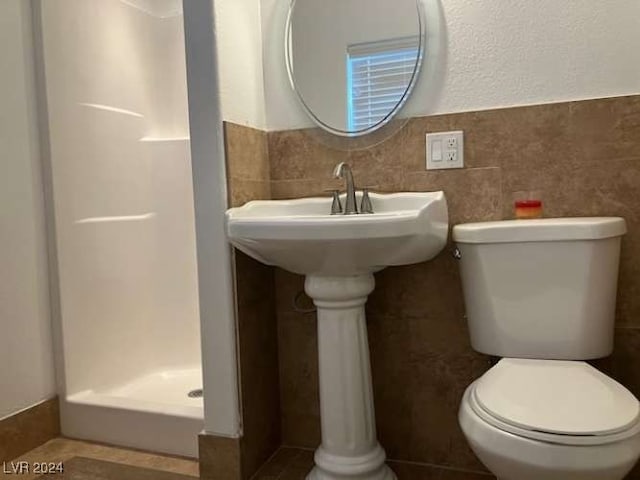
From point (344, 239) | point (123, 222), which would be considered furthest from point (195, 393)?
point (344, 239)

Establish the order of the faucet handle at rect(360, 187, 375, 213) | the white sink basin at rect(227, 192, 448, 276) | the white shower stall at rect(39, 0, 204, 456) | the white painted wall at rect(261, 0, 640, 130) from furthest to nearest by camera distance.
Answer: the white shower stall at rect(39, 0, 204, 456) < the faucet handle at rect(360, 187, 375, 213) < the white painted wall at rect(261, 0, 640, 130) < the white sink basin at rect(227, 192, 448, 276)

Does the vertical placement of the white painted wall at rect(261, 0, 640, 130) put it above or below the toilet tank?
above

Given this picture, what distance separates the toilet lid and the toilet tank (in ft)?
0.31

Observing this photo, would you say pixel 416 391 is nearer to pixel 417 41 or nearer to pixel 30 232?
pixel 417 41

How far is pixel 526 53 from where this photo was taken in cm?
155

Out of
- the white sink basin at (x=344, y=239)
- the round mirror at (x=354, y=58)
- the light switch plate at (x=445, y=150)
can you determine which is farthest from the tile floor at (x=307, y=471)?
the round mirror at (x=354, y=58)

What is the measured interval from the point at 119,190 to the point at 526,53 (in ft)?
5.46

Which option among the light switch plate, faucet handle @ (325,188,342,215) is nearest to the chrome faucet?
faucet handle @ (325,188,342,215)

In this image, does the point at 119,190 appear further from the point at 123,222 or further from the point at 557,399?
the point at 557,399

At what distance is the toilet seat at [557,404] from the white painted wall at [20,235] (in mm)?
1551

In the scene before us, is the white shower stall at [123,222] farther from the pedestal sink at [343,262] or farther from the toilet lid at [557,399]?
the toilet lid at [557,399]

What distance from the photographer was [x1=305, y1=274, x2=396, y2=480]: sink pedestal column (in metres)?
1.48

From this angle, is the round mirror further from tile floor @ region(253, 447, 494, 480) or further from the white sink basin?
tile floor @ region(253, 447, 494, 480)

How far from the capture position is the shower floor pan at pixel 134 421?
1783mm
